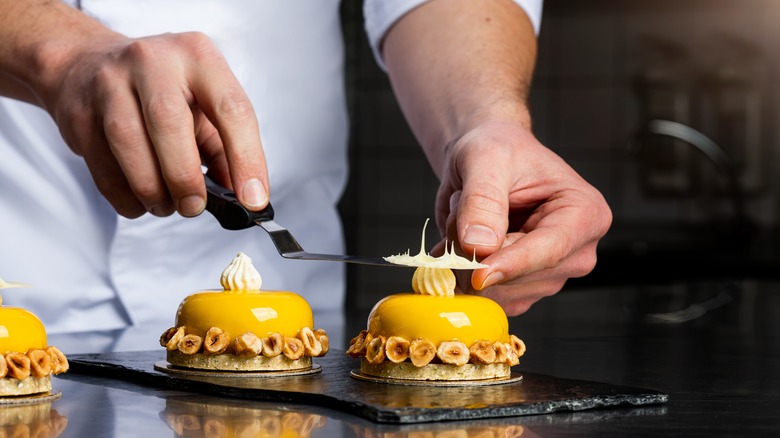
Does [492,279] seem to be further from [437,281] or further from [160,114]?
[160,114]

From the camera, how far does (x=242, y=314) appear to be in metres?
1.28

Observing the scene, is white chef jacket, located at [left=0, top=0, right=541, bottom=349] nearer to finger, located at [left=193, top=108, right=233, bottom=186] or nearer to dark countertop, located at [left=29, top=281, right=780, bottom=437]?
dark countertop, located at [left=29, top=281, right=780, bottom=437]

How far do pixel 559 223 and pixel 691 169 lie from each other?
291 centimetres

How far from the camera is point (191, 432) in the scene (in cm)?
88

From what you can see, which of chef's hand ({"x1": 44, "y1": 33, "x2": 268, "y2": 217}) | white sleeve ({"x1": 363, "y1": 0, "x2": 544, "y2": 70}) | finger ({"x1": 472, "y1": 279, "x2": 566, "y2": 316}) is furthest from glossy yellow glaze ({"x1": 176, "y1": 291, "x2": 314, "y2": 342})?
white sleeve ({"x1": 363, "y1": 0, "x2": 544, "y2": 70})

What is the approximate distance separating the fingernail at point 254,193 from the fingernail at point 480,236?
0.23 meters

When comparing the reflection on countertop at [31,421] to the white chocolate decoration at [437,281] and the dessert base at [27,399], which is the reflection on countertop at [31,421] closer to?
the dessert base at [27,399]

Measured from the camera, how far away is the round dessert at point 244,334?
1.25m

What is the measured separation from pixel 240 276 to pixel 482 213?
293 mm

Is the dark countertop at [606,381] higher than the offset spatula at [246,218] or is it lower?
lower

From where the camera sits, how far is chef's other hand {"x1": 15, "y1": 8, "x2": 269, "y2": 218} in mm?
1234

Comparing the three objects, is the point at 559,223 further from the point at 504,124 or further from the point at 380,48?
the point at 380,48

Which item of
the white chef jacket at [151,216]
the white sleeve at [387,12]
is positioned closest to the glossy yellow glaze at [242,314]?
the white chef jacket at [151,216]

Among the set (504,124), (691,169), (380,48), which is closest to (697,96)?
(691,169)
